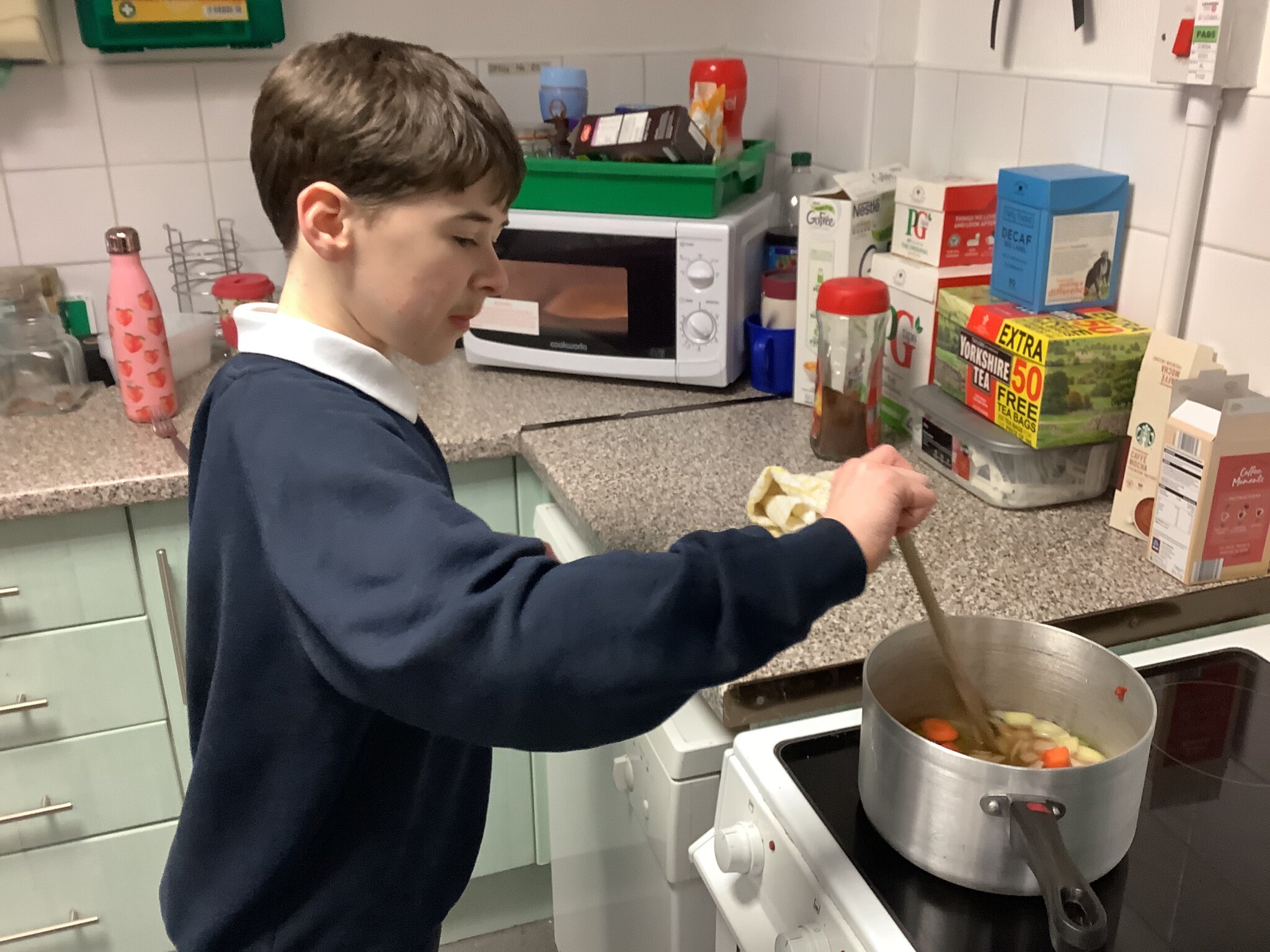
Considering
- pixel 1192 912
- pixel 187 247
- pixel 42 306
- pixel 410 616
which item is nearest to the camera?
pixel 410 616

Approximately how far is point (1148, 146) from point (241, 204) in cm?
138

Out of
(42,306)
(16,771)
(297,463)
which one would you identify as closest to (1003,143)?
(297,463)

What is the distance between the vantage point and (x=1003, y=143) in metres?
1.41

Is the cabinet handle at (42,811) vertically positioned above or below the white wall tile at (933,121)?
below

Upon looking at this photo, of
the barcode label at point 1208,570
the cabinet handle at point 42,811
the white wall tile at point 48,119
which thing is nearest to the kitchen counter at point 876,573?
the barcode label at point 1208,570

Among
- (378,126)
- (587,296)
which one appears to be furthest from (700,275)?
(378,126)

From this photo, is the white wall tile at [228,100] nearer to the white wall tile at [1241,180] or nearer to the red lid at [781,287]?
the red lid at [781,287]

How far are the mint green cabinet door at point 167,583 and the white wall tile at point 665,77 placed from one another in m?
1.16

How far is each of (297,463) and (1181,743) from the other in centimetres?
70

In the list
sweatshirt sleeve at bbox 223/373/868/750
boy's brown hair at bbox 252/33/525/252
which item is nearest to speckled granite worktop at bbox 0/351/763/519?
boy's brown hair at bbox 252/33/525/252

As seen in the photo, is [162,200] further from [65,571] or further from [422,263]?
[422,263]

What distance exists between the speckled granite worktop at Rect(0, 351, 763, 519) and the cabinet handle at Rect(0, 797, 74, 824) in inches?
16.9

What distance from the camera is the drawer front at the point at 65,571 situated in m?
1.34

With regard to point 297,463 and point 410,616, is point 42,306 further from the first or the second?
point 410,616
